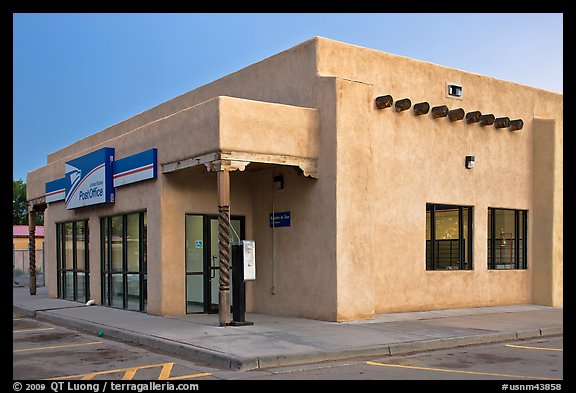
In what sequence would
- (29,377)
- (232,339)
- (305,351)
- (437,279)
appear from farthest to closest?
(437,279), (232,339), (305,351), (29,377)

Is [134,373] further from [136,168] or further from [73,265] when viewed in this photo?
[73,265]

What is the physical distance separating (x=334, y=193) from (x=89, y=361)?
621 cm

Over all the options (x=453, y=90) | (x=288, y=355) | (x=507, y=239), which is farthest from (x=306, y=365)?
(x=507, y=239)

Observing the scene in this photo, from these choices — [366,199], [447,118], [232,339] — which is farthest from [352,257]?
[447,118]

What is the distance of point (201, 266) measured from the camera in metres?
16.0

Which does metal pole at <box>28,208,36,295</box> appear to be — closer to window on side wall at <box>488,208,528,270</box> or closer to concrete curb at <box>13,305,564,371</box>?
concrete curb at <box>13,305,564,371</box>

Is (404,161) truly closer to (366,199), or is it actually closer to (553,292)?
(366,199)

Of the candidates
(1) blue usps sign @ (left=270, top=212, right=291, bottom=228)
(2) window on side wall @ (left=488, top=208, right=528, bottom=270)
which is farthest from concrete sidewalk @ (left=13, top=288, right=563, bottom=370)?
(1) blue usps sign @ (left=270, top=212, right=291, bottom=228)

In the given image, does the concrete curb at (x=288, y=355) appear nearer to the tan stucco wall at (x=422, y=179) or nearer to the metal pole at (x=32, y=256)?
the tan stucco wall at (x=422, y=179)

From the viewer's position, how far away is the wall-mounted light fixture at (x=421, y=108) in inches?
627

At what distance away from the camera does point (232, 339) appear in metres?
11.1

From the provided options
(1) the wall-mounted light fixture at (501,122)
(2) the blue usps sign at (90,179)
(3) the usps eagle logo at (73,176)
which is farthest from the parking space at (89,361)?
(1) the wall-mounted light fixture at (501,122)

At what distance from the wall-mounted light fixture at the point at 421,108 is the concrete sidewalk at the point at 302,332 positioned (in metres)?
4.92

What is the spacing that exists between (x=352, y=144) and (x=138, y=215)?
20.0ft
